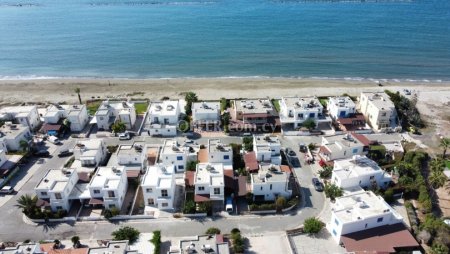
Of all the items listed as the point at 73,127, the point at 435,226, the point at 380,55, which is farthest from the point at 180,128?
the point at 380,55

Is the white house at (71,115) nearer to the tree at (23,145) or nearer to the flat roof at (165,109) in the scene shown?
the tree at (23,145)

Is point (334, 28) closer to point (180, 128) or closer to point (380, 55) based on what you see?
point (380, 55)

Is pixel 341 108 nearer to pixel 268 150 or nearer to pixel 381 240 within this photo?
pixel 268 150

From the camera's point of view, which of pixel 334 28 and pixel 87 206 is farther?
pixel 334 28

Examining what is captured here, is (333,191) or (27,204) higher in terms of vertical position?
(333,191)

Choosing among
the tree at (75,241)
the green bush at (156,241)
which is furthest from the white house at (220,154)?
the tree at (75,241)

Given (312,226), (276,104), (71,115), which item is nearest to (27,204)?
(71,115)
